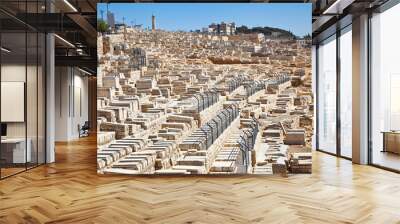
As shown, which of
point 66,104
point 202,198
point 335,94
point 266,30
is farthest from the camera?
point 66,104

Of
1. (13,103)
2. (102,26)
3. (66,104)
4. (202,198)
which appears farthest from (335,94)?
(66,104)

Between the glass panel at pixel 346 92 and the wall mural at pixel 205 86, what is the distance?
251cm

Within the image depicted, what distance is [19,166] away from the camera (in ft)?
23.0

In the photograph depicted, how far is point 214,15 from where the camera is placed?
659 centimetres

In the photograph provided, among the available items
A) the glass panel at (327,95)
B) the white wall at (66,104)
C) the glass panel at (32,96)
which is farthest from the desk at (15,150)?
the white wall at (66,104)

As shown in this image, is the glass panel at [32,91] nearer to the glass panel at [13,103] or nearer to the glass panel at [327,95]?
the glass panel at [13,103]

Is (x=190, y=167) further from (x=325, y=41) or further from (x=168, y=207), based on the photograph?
(x=325, y=41)

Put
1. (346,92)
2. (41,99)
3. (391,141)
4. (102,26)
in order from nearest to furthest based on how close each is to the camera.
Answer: (102,26) < (391,141) < (41,99) < (346,92)

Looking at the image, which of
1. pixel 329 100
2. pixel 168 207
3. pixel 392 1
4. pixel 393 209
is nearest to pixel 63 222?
pixel 168 207

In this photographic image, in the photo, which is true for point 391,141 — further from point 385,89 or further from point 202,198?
point 202,198

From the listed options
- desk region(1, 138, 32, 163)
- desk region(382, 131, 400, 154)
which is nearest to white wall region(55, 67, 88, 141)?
desk region(1, 138, 32, 163)

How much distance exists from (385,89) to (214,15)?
3322 mm

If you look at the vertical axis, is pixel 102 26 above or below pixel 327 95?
above

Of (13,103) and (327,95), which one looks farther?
(327,95)
